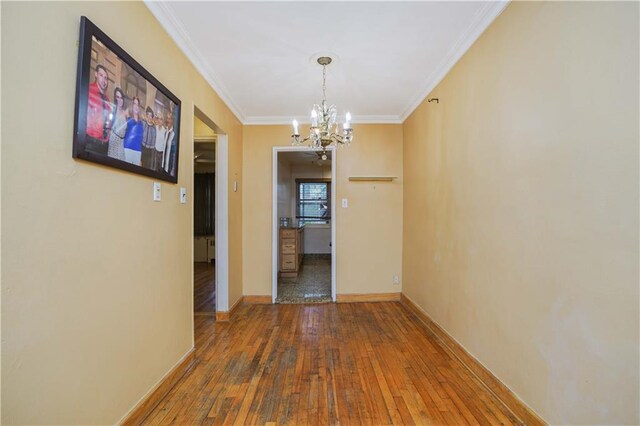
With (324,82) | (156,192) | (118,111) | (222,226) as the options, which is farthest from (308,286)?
(118,111)

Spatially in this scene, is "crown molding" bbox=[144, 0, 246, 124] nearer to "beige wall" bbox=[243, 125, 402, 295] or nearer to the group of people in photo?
the group of people in photo

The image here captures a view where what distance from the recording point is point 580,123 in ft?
4.04

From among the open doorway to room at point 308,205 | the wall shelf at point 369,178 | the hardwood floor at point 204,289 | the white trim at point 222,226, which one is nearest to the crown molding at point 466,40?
the wall shelf at point 369,178

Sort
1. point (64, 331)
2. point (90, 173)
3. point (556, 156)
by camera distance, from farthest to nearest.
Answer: point (556, 156) < point (90, 173) < point (64, 331)

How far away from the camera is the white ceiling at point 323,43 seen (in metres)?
1.77

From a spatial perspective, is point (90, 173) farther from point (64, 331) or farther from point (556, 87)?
point (556, 87)

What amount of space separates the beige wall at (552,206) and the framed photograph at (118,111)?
6.88 feet

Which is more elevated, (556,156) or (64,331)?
(556,156)

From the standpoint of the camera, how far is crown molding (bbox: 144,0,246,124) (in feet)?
5.63

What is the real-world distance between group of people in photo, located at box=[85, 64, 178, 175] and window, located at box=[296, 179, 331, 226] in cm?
551

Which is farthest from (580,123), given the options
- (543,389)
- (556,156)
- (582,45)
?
(543,389)

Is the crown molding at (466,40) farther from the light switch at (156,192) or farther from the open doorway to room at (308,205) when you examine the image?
the open doorway to room at (308,205)

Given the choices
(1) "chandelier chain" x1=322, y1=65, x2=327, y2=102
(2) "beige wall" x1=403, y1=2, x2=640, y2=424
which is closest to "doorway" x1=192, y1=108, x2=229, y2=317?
(1) "chandelier chain" x1=322, y1=65, x2=327, y2=102

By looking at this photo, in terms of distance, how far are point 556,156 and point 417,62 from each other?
1489 mm
